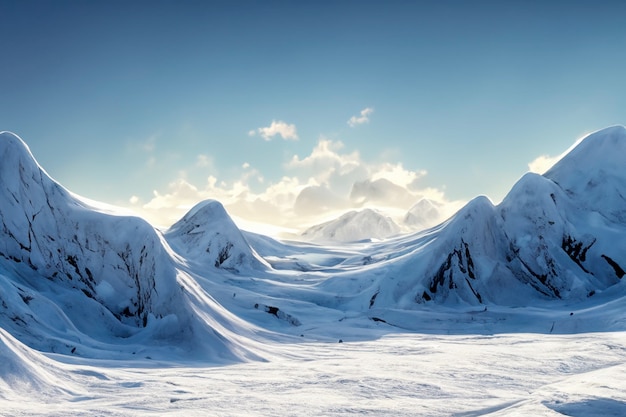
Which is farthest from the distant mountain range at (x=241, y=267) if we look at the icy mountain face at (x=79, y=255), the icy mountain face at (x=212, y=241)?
the icy mountain face at (x=212, y=241)

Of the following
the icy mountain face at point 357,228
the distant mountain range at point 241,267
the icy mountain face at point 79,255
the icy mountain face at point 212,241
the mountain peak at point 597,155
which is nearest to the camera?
the distant mountain range at point 241,267

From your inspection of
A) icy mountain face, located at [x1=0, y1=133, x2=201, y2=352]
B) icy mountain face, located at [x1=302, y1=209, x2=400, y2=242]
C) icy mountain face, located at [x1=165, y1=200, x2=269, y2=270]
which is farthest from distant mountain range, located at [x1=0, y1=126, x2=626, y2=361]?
icy mountain face, located at [x1=302, y1=209, x2=400, y2=242]

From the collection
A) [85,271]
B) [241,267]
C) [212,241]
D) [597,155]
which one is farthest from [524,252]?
[85,271]

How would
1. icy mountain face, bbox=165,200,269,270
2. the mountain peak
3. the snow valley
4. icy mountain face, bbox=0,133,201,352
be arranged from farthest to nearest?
icy mountain face, bbox=165,200,269,270 → the mountain peak → icy mountain face, bbox=0,133,201,352 → the snow valley

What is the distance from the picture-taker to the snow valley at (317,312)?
16953 millimetres

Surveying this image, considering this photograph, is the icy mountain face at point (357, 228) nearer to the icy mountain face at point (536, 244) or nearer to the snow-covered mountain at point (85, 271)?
the icy mountain face at point (536, 244)

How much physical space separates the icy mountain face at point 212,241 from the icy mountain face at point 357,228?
325 ft

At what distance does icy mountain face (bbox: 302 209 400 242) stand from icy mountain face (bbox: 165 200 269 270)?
99.0 metres

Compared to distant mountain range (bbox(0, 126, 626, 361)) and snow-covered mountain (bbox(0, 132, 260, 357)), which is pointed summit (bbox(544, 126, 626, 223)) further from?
snow-covered mountain (bbox(0, 132, 260, 357))

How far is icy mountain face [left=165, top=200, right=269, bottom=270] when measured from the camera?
69250 millimetres

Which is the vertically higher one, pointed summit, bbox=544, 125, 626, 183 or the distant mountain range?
pointed summit, bbox=544, 125, 626, 183

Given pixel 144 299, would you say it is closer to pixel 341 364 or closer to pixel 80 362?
pixel 80 362

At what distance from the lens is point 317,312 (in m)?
50.4

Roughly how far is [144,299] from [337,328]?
1573 cm
